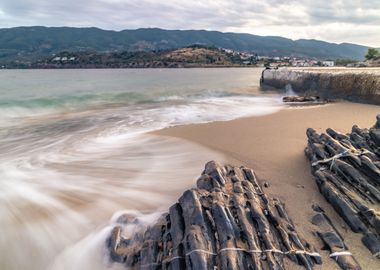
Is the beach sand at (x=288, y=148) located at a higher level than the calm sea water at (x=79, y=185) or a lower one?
higher

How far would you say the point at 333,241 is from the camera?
461 centimetres

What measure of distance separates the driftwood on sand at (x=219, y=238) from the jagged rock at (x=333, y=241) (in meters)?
0.31

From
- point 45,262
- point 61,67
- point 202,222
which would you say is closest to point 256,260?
point 202,222

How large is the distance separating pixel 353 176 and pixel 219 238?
3086mm

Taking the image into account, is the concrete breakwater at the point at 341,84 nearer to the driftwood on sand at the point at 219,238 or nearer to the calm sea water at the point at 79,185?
the calm sea water at the point at 79,185

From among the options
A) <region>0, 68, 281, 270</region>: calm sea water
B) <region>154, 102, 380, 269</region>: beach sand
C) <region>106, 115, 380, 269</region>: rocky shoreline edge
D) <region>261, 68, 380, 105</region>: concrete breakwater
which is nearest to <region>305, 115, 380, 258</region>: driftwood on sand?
<region>106, 115, 380, 269</region>: rocky shoreline edge

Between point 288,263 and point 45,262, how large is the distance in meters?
3.83

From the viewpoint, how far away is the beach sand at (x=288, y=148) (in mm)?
5090

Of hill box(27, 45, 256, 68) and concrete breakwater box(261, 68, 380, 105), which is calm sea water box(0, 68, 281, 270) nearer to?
concrete breakwater box(261, 68, 380, 105)

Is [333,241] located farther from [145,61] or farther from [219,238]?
[145,61]

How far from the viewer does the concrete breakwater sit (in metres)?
18.3

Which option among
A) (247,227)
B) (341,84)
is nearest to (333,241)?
(247,227)

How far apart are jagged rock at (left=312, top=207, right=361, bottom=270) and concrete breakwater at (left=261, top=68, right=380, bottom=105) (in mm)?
15045

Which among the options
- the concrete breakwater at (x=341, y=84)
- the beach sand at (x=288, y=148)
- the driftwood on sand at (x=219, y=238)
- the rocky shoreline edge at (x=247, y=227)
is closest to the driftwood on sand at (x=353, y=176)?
the rocky shoreline edge at (x=247, y=227)
